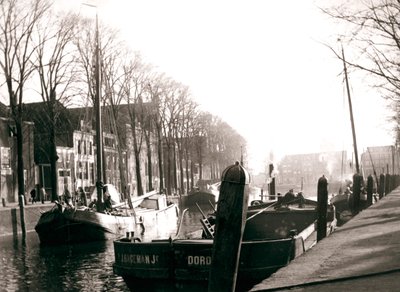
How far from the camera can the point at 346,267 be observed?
6691 millimetres

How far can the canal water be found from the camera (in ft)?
51.8

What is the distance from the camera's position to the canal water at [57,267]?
51.8 ft

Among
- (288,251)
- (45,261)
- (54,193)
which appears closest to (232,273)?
(288,251)

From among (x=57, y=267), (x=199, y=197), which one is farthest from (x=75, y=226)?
(x=199, y=197)

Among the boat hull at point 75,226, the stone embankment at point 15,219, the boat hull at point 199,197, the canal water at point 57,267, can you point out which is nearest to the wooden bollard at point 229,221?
the canal water at point 57,267

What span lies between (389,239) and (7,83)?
27.9m

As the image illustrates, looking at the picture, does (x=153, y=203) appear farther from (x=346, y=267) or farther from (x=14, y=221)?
(x=346, y=267)

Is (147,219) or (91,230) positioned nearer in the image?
(91,230)

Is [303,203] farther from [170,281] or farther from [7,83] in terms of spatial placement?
[7,83]

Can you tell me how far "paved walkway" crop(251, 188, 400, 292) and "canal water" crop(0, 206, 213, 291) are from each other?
4289 mm

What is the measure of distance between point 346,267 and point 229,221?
275 cm

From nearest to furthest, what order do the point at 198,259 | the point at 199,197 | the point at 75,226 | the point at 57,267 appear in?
1. the point at 198,259
2. the point at 57,267
3. the point at 75,226
4. the point at 199,197

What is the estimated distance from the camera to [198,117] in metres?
60.0

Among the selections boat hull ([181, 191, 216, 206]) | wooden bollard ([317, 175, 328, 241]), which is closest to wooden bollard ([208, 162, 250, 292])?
wooden bollard ([317, 175, 328, 241])
